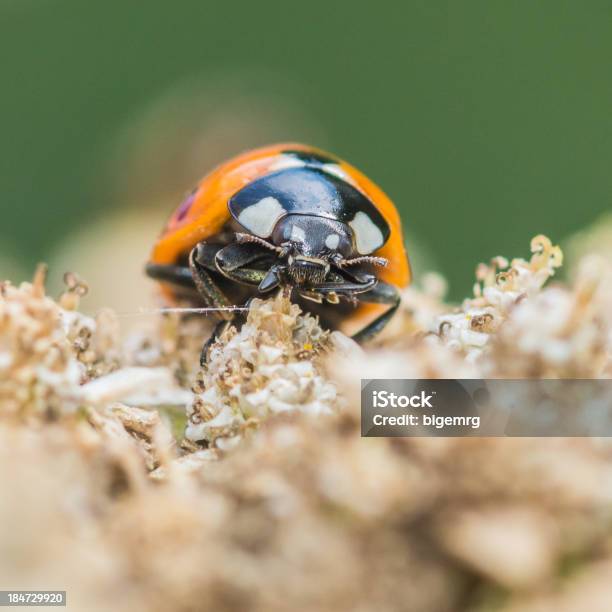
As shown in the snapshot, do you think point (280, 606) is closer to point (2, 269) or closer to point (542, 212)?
point (2, 269)

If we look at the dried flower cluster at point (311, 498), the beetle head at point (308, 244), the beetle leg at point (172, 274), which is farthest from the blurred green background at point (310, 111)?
the dried flower cluster at point (311, 498)

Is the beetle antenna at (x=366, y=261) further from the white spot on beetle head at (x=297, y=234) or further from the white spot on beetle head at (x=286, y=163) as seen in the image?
the white spot on beetle head at (x=286, y=163)

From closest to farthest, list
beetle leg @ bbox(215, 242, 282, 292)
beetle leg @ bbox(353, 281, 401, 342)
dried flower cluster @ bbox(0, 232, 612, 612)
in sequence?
dried flower cluster @ bbox(0, 232, 612, 612) → beetle leg @ bbox(215, 242, 282, 292) → beetle leg @ bbox(353, 281, 401, 342)

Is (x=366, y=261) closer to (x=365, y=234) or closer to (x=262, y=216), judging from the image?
(x=365, y=234)

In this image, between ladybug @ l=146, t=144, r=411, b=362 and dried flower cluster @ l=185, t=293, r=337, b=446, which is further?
ladybug @ l=146, t=144, r=411, b=362

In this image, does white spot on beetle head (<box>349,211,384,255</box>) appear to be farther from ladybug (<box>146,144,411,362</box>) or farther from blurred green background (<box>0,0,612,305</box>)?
blurred green background (<box>0,0,612,305</box>)

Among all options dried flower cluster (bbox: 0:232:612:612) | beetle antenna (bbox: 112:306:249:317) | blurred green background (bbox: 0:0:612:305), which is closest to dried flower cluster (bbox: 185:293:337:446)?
dried flower cluster (bbox: 0:232:612:612)

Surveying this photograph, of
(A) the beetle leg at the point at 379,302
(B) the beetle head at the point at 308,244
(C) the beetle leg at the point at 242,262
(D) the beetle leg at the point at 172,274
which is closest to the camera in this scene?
(B) the beetle head at the point at 308,244
